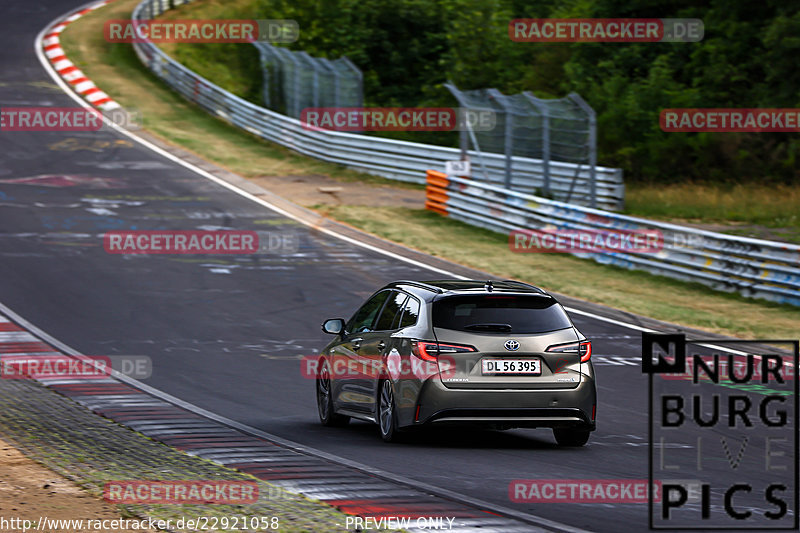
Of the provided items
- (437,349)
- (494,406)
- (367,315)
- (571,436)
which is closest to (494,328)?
(437,349)

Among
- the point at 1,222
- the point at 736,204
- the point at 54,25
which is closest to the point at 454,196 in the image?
the point at 736,204

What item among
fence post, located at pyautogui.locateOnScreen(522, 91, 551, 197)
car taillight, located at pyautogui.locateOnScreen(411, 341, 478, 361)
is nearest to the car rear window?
car taillight, located at pyautogui.locateOnScreen(411, 341, 478, 361)

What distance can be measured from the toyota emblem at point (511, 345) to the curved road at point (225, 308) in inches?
34.6

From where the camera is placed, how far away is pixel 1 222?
2442cm

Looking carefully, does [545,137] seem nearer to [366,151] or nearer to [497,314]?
[366,151]

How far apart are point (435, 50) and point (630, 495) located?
1517 inches

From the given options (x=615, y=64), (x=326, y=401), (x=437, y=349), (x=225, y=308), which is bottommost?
(x=225, y=308)

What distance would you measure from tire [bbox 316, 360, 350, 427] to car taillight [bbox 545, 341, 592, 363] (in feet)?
8.55

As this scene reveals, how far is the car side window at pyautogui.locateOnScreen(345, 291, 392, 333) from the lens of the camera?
35.4 ft

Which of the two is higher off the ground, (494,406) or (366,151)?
(366,151)

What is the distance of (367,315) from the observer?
1099cm

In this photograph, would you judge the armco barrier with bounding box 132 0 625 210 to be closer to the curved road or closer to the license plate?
the curved road

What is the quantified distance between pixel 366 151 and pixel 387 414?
A: 2363 cm

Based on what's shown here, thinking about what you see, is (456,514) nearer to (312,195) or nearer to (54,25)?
(312,195)
